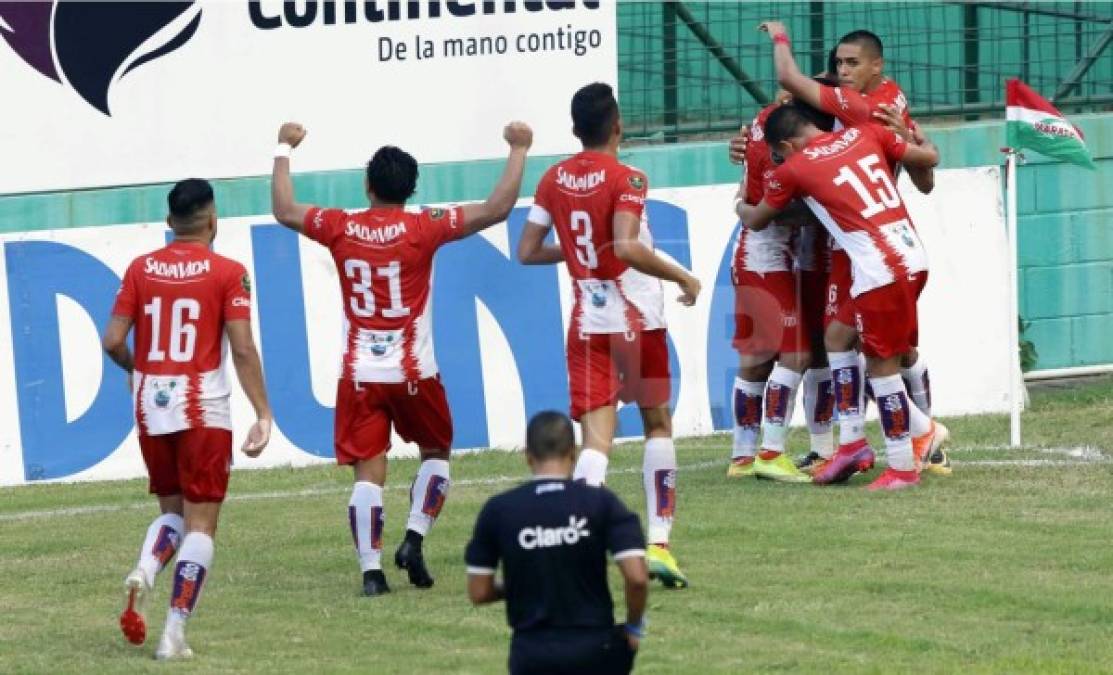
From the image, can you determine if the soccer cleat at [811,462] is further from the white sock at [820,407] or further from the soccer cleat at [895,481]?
the soccer cleat at [895,481]

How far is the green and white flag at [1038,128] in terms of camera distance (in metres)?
13.6

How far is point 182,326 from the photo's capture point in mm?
9086

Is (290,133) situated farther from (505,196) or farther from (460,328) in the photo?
(460,328)

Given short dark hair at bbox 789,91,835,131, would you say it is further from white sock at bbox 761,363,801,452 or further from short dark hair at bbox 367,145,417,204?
short dark hair at bbox 367,145,417,204

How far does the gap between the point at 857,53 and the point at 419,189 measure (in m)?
4.20

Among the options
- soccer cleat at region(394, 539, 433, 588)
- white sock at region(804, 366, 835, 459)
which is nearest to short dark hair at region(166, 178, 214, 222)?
soccer cleat at region(394, 539, 433, 588)

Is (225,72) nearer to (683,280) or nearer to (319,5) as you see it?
(319,5)

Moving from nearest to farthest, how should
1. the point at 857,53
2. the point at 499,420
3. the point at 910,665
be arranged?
the point at 910,665 < the point at 857,53 < the point at 499,420

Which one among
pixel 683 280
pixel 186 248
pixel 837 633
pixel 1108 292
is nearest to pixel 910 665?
pixel 837 633

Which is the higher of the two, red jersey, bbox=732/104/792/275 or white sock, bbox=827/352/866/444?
red jersey, bbox=732/104/792/275

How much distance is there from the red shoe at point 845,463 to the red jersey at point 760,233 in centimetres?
110

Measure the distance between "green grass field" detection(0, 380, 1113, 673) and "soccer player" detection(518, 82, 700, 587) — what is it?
614 mm

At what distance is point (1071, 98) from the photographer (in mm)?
18500

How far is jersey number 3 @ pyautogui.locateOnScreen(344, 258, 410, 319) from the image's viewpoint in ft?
33.0
